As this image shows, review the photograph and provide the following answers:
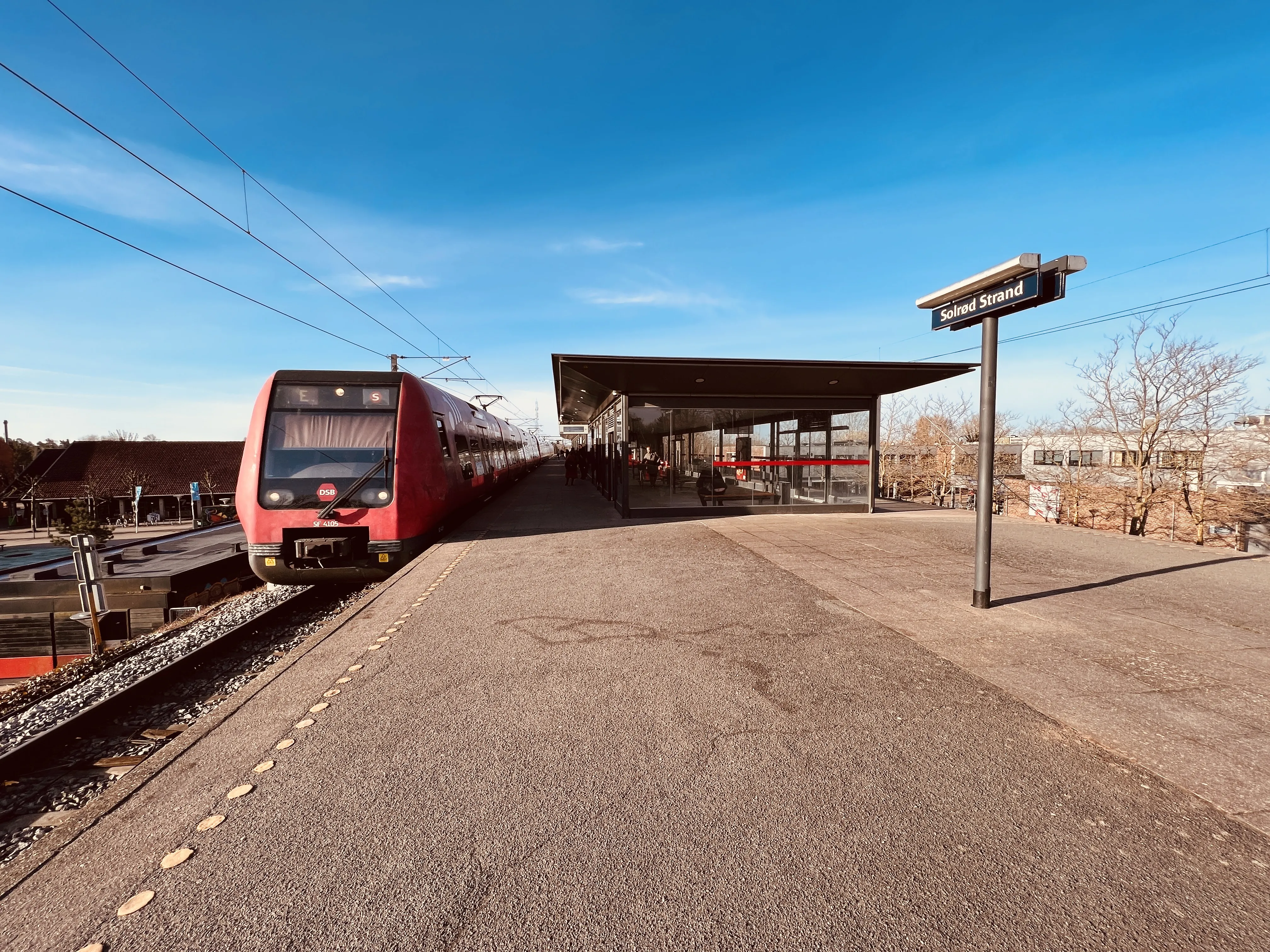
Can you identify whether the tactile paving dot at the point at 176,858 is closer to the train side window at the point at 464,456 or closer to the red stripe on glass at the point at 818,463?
the train side window at the point at 464,456

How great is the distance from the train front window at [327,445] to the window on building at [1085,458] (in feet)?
51.0

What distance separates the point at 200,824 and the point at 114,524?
1706 inches

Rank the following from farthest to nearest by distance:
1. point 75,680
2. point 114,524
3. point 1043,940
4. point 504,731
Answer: point 114,524 < point 75,680 < point 504,731 < point 1043,940

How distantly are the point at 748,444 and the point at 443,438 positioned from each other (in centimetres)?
754

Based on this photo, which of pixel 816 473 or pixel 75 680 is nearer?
pixel 75 680

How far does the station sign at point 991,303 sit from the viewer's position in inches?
176

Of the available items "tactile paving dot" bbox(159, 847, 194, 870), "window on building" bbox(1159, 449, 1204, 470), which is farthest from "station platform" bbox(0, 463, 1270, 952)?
"window on building" bbox(1159, 449, 1204, 470)

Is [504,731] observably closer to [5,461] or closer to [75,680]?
[75,680]

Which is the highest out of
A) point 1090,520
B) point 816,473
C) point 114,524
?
point 816,473

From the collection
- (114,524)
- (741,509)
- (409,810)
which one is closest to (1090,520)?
(741,509)

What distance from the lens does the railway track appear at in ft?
11.1

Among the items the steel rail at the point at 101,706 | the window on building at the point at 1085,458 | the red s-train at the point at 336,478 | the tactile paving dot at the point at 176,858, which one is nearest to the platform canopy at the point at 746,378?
the red s-train at the point at 336,478

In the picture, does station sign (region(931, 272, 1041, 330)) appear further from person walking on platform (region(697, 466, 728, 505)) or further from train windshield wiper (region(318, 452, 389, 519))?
person walking on platform (region(697, 466, 728, 505))

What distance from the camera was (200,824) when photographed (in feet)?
7.41
